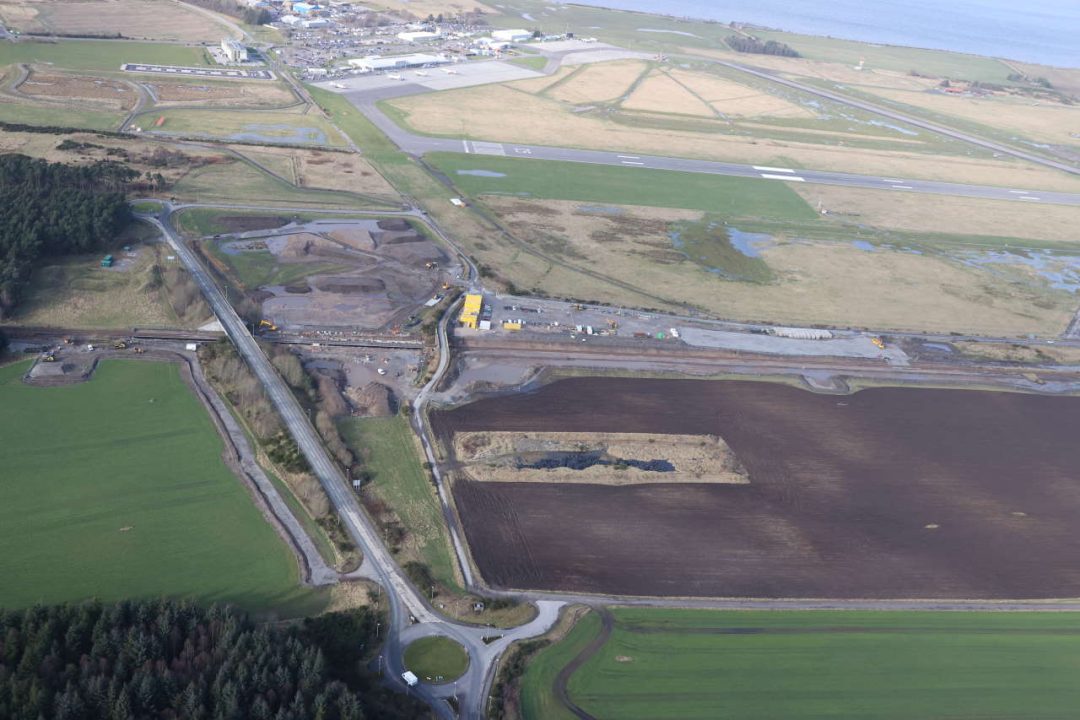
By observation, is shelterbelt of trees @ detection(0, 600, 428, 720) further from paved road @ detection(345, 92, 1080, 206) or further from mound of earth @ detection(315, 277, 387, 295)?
paved road @ detection(345, 92, 1080, 206)

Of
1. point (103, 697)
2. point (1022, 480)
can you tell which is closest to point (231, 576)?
point (103, 697)

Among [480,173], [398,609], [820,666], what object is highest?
[480,173]

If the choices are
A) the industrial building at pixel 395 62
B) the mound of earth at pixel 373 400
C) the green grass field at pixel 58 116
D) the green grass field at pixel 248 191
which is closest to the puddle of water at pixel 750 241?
the green grass field at pixel 248 191

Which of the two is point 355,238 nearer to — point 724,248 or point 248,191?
point 248,191

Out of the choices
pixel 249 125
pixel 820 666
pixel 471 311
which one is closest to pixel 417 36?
pixel 249 125

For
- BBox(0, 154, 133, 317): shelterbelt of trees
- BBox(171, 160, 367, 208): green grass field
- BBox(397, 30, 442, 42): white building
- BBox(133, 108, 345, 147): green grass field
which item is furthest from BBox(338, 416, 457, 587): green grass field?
BBox(397, 30, 442, 42): white building

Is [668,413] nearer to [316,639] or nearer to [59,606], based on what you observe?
[316,639]
